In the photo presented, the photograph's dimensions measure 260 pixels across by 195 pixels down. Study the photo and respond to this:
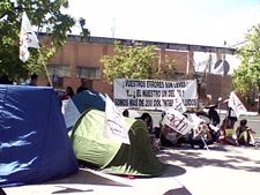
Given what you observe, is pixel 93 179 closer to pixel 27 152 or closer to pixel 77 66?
pixel 27 152

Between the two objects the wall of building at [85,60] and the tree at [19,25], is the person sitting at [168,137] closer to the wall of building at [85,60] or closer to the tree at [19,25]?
the tree at [19,25]

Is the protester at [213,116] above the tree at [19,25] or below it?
below

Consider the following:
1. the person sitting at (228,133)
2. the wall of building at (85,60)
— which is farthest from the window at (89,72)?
the person sitting at (228,133)

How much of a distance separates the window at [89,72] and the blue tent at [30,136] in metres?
45.3

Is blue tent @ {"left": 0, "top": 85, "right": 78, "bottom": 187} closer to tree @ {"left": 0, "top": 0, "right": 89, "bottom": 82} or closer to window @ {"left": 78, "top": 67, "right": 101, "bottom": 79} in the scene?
tree @ {"left": 0, "top": 0, "right": 89, "bottom": 82}

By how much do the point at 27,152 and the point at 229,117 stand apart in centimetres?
1075

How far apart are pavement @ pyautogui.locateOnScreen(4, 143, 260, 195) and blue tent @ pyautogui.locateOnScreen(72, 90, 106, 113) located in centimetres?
203

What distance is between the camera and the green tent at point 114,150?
→ 10469 mm

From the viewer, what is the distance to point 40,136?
30.2 ft

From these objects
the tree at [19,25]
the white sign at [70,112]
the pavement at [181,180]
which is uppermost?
the tree at [19,25]

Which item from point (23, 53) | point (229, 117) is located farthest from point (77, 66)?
point (23, 53)

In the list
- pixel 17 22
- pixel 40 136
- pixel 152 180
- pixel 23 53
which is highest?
pixel 17 22

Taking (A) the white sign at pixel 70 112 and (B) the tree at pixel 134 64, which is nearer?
(A) the white sign at pixel 70 112

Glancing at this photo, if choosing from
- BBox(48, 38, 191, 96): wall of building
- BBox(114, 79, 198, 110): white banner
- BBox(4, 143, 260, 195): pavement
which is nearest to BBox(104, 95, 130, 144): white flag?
BBox(4, 143, 260, 195): pavement
